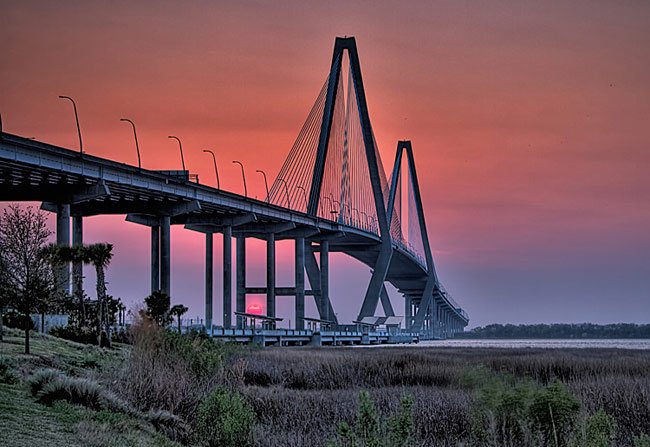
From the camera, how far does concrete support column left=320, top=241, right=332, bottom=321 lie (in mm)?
133500

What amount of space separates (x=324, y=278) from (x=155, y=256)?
3650cm

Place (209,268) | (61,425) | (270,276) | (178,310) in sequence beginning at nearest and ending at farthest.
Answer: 1. (61,425)
2. (178,310)
3. (209,268)
4. (270,276)

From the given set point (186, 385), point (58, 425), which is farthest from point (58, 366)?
point (58, 425)

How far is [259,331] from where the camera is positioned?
10069 centimetres

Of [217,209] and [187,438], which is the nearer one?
[187,438]

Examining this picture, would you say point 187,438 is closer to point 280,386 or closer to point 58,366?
point 58,366

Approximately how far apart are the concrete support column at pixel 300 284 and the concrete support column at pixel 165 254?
32035 mm

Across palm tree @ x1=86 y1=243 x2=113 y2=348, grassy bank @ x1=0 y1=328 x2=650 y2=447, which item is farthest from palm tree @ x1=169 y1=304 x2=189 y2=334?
grassy bank @ x1=0 y1=328 x2=650 y2=447

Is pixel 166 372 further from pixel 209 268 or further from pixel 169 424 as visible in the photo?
pixel 209 268

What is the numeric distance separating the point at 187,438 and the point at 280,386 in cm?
1344

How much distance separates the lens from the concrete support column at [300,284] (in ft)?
411

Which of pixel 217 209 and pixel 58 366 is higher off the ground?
pixel 217 209

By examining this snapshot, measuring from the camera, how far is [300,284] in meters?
127

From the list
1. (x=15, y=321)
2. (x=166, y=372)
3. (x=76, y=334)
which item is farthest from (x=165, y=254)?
(x=166, y=372)
